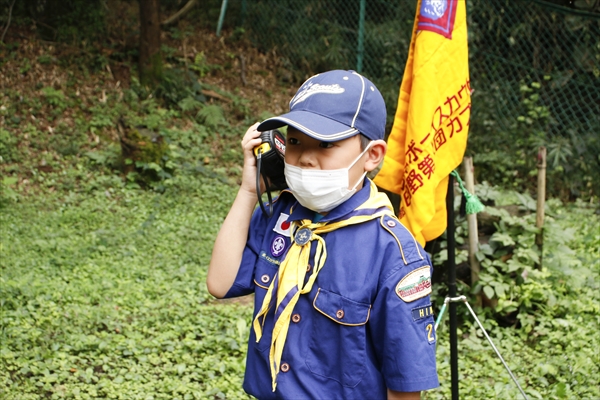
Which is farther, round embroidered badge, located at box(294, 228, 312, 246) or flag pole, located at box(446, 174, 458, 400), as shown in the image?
flag pole, located at box(446, 174, 458, 400)

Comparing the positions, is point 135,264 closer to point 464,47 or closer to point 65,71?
point 464,47

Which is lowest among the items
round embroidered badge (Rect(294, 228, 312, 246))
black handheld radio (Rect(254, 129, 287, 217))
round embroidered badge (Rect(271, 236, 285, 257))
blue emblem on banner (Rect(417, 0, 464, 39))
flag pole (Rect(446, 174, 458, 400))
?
flag pole (Rect(446, 174, 458, 400))

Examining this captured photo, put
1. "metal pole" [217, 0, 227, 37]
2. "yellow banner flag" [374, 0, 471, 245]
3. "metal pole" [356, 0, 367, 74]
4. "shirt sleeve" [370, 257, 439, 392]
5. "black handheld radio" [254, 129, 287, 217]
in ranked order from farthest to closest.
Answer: "metal pole" [217, 0, 227, 37] → "metal pole" [356, 0, 367, 74] → "yellow banner flag" [374, 0, 471, 245] → "black handheld radio" [254, 129, 287, 217] → "shirt sleeve" [370, 257, 439, 392]

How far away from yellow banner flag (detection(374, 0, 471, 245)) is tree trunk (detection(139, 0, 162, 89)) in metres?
6.76

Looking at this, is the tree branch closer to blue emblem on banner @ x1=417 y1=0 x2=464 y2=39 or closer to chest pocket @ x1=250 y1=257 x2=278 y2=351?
blue emblem on banner @ x1=417 y1=0 x2=464 y2=39

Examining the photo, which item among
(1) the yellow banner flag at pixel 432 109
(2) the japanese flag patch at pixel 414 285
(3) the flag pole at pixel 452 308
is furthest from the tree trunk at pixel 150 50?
(2) the japanese flag patch at pixel 414 285

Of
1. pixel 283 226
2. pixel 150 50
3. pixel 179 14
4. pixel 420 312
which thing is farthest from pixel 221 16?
pixel 420 312

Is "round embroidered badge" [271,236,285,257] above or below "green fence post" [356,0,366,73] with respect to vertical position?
below

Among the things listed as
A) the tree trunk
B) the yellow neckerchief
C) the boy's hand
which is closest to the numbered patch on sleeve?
the yellow neckerchief

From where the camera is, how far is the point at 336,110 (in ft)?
5.76

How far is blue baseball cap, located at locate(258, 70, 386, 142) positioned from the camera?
1715mm

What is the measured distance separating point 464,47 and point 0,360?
122 inches

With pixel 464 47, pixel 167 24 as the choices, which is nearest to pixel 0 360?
pixel 464 47

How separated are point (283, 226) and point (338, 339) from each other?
0.40 m
